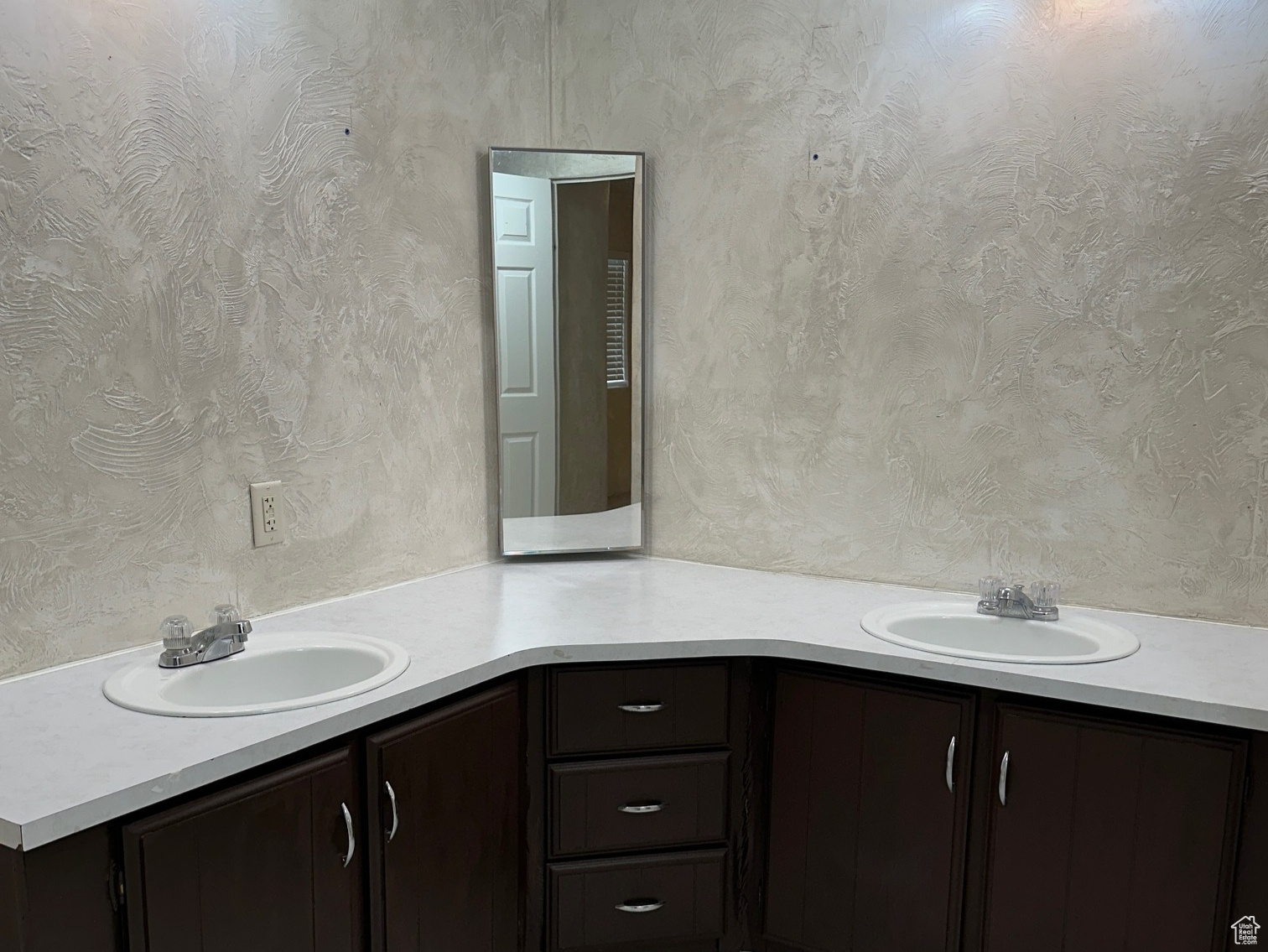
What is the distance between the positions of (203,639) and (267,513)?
12.8 inches

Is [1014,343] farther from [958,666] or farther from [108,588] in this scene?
[108,588]

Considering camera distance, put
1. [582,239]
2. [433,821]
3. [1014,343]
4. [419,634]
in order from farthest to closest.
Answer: [582,239] < [1014,343] < [419,634] < [433,821]

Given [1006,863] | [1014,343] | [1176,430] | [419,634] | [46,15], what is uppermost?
[46,15]

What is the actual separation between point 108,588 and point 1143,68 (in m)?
2.12

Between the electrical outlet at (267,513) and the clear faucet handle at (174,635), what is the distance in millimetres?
287

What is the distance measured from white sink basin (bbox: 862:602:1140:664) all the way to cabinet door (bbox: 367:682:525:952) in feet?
2.43

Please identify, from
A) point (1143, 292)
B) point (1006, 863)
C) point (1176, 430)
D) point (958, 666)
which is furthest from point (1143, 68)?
point (1006, 863)

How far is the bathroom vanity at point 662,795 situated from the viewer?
51.9 inches

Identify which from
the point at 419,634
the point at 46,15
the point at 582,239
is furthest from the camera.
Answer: the point at 582,239

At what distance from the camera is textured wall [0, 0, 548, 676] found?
5.14 ft

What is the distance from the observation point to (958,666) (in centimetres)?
171

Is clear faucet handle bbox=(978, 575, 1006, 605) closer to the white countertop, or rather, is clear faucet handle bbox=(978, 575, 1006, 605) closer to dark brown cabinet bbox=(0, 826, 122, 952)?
the white countertop

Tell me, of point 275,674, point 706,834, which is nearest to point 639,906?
point 706,834
